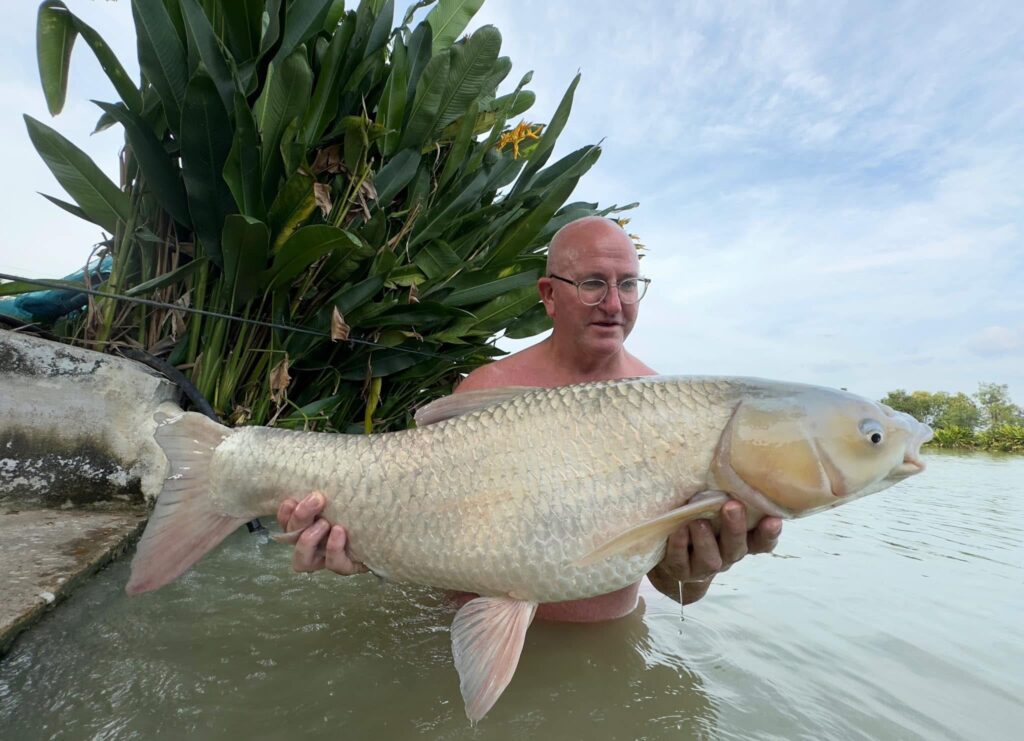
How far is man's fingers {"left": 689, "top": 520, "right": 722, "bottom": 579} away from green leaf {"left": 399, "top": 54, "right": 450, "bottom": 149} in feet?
9.51

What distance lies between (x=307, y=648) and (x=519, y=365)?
4.82 ft

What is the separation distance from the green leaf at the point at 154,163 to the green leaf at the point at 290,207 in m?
0.48

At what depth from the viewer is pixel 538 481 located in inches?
62.5

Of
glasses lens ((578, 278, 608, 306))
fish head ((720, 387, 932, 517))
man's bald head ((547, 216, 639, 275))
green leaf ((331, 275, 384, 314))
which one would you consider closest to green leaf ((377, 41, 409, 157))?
green leaf ((331, 275, 384, 314))

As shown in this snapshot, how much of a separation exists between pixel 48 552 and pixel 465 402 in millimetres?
1531

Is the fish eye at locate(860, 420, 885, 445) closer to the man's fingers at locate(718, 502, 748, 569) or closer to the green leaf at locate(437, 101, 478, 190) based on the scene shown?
the man's fingers at locate(718, 502, 748, 569)

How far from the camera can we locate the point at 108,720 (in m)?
1.37

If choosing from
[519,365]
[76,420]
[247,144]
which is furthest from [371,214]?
[76,420]

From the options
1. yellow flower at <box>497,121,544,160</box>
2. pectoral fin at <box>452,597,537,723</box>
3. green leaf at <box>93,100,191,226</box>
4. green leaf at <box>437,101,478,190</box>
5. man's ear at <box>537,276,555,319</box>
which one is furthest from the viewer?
yellow flower at <box>497,121,544,160</box>

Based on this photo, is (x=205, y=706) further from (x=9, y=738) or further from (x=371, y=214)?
(x=371, y=214)

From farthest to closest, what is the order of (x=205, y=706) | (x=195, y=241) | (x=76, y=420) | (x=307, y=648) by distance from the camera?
(x=195, y=241), (x=76, y=420), (x=307, y=648), (x=205, y=706)

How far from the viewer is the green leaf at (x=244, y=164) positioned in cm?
272

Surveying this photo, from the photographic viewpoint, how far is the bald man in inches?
66.1

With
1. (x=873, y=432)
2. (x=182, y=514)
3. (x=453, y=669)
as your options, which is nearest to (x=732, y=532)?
(x=873, y=432)
